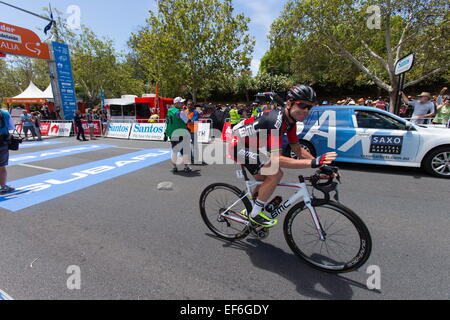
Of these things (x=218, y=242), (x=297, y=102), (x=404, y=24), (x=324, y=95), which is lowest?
(x=218, y=242)

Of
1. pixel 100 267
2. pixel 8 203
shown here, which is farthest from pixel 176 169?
pixel 100 267

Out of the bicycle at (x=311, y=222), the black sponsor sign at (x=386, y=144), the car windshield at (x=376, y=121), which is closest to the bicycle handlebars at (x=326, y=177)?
the bicycle at (x=311, y=222)

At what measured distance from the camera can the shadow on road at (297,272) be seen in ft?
6.84

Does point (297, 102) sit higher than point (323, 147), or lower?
higher

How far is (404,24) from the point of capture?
13328mm

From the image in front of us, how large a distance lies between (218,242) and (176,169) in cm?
344

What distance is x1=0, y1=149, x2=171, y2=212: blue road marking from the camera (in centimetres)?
429

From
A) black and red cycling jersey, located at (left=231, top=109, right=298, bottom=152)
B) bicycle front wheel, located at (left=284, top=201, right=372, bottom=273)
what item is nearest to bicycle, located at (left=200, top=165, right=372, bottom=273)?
bicycle front wheel, located at (left=284, top=201, right=372, bottom=273)

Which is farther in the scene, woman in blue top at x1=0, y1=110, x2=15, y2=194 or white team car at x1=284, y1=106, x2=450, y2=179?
white team car at x1=284, y1=106, x2=450, y2=179

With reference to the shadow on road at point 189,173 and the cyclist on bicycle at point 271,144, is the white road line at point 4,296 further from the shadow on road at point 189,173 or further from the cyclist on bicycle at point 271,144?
the shadow on road at point 189,173

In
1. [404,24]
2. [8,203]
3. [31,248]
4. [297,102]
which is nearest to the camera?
[297,102]

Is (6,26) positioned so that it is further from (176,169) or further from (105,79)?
(105,79)

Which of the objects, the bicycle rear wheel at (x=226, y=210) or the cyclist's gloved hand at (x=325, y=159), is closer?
the cyclist's gloved hand at (x=325, y=159)

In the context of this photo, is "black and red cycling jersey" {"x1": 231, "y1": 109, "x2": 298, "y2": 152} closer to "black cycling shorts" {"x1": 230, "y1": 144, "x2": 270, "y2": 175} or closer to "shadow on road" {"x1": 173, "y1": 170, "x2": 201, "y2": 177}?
"black cycling shorts" {"x1": 230, "y1": 144, "x2": 270, "y2": 175}
